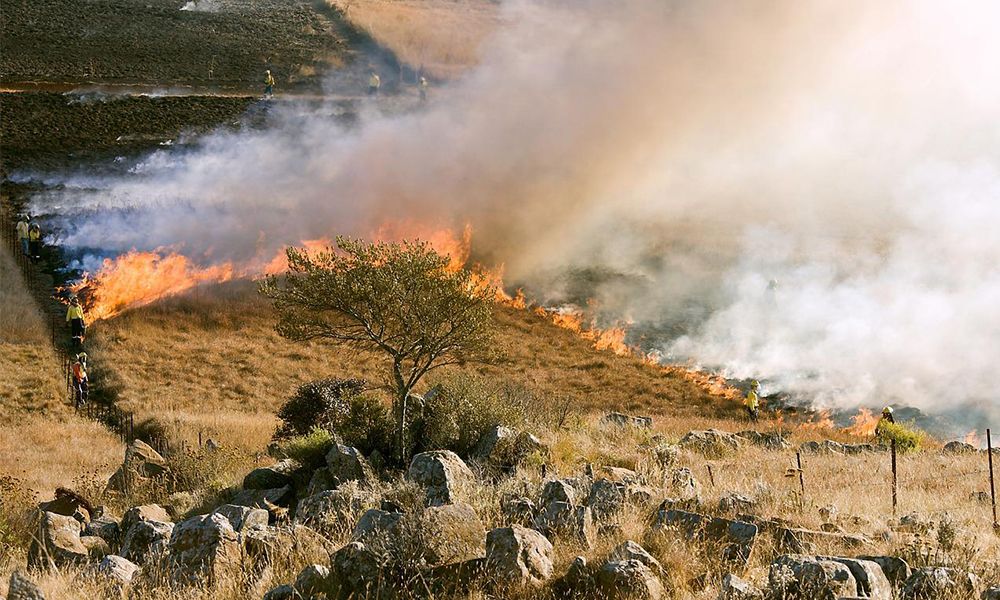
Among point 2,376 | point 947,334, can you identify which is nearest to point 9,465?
point 2,376

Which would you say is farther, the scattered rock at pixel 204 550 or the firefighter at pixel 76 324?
the firefighter at pixel 76 324

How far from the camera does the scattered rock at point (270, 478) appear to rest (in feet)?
61.4

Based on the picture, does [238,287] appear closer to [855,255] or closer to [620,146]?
[620,146]

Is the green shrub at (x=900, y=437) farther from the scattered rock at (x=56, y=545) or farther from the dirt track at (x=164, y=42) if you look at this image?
the dirt track at (x=164, y=42)

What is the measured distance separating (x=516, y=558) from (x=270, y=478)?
1135 centimetres

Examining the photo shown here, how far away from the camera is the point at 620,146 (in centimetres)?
5669

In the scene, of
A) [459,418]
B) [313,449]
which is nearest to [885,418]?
[459,418]

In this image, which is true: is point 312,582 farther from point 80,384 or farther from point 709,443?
point 80,384

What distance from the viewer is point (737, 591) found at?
7.81 metres

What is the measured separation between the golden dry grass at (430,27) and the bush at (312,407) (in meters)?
52.9

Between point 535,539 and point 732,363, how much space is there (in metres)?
30.7

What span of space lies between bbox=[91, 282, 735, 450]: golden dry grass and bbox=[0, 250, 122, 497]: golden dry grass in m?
2.01

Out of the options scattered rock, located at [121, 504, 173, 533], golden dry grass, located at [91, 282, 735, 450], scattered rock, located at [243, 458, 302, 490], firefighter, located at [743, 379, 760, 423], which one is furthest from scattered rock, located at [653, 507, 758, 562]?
firefighter, located at [743, 379, 760, 423]

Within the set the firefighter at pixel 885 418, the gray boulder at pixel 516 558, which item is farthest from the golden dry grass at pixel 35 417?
the firefighter at pixel 885 418
